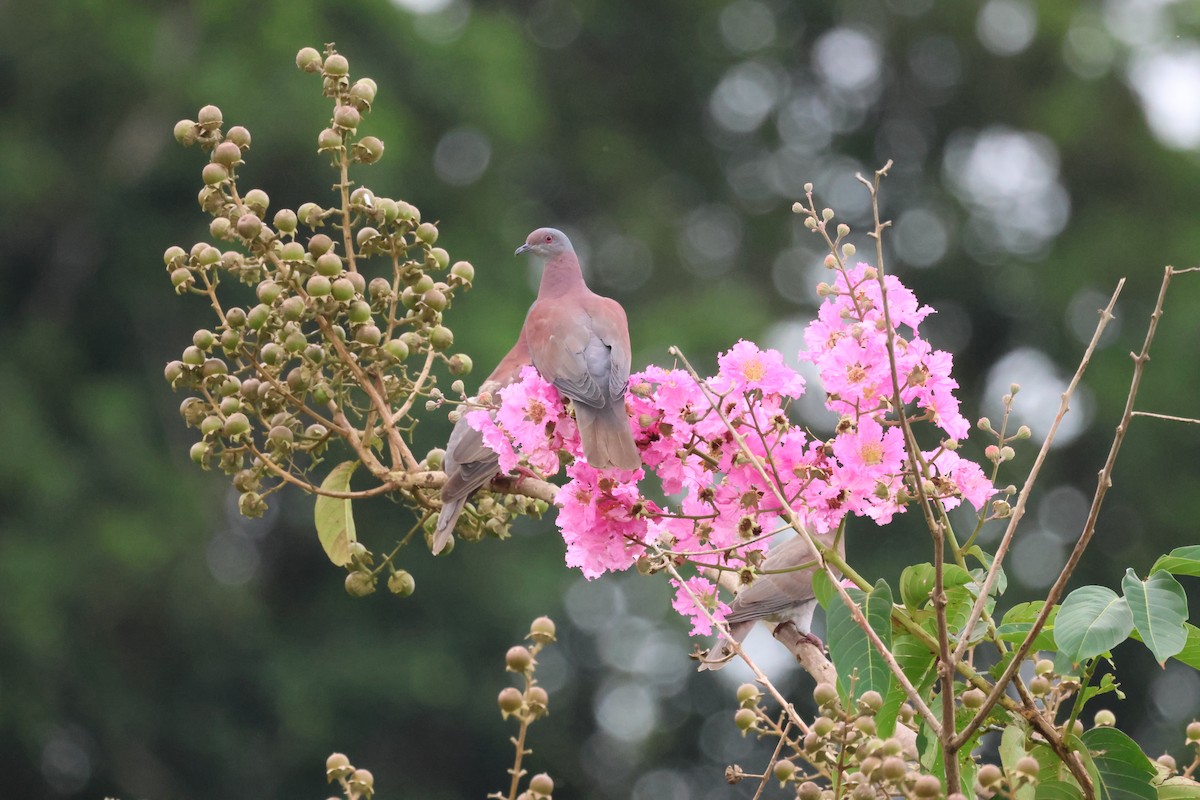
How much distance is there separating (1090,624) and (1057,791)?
148mm

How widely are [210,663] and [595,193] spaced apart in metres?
4.59

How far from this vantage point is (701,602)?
151 cm

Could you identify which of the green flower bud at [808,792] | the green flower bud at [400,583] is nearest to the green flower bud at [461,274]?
the green flower bud at [400,583]

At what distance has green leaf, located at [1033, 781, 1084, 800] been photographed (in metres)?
1.26

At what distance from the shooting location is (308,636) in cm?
1009

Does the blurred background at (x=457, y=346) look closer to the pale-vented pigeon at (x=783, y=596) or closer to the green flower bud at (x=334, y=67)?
the pale-vented pigeon at (x=783, y=596)

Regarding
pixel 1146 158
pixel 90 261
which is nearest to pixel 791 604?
pixel 90 261

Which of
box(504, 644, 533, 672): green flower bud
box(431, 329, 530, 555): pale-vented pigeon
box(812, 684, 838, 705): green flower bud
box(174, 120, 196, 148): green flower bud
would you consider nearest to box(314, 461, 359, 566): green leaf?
box(431, 329, 530, 555): pale-vented pigeon

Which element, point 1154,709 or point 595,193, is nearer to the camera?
point 1154,709

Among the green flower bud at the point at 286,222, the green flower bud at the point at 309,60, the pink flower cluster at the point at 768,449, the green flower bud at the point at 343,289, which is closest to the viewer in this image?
the pink flower cluster at the point at 768,449

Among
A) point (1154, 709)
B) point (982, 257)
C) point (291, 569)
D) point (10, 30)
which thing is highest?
point (10, 30)

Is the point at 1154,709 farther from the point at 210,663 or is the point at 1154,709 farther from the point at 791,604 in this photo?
the point at 791,604

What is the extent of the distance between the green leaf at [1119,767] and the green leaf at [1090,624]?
0.33 ft

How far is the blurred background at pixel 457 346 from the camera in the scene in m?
9.47
